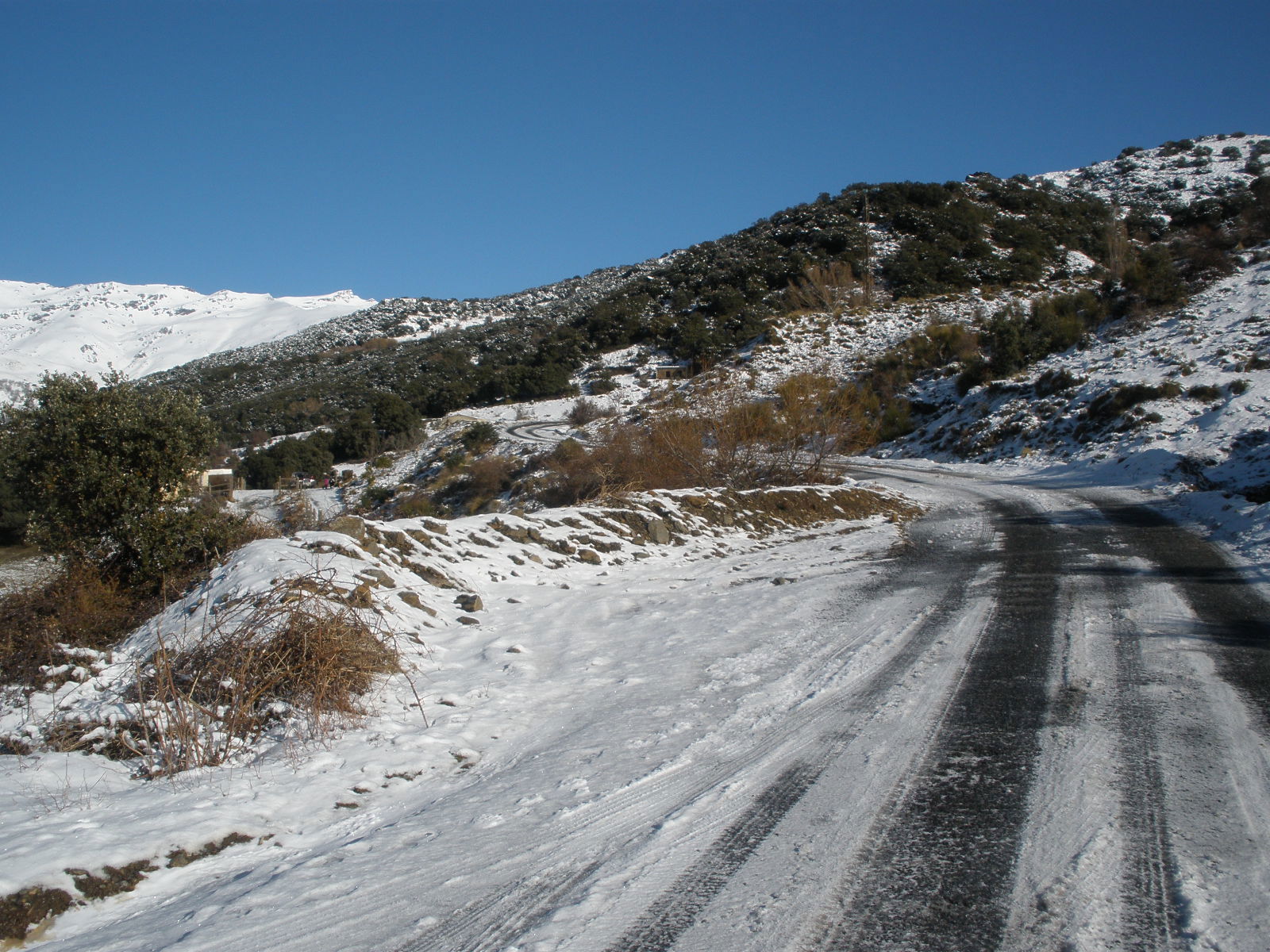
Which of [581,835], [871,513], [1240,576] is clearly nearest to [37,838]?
[581,835]

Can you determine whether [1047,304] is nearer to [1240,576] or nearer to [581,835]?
[1240,576]

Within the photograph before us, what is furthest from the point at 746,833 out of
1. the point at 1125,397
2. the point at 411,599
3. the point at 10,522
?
the point at 1125,397

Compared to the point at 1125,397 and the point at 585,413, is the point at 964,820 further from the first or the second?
the point at 585,413

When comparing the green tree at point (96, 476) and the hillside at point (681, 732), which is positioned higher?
the green tree at point (96, 476)

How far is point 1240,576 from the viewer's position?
7445 millimetres

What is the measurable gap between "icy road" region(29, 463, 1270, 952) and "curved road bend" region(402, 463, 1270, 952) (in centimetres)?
1

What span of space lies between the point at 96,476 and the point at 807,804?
760 centimetres

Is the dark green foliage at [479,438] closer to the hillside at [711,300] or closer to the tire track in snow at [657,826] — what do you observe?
the hillside at [711,300]

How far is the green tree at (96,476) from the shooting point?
24.8 ft

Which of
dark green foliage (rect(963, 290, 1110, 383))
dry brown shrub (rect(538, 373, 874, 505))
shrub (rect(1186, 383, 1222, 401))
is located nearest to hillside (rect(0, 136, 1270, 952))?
dry brown shrub (rect(538, 373, 874, 505))

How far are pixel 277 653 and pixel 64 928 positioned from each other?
218 centimetres

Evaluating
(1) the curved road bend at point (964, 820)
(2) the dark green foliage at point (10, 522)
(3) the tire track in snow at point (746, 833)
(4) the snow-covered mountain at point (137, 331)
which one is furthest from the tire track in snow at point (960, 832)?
(4) the snow-covered mountain at point (137, 331)

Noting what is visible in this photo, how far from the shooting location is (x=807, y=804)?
3430mm

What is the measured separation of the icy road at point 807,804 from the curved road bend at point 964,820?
0.01 metres
